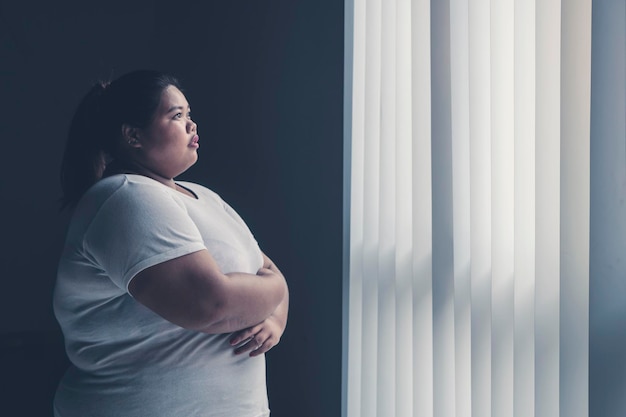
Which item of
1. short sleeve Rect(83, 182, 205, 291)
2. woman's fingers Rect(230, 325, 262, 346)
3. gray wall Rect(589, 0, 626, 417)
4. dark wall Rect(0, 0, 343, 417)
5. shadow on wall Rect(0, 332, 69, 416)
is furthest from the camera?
shadow on wall Rect(0, 332, 69, 416)

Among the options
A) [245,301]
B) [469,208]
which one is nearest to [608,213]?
[469,208]

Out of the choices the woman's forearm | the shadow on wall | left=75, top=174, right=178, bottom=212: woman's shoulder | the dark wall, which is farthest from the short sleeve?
the shadow on wall

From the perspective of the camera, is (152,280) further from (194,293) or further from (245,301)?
(245,301)

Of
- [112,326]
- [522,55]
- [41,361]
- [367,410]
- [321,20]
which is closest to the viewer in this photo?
[522,55]

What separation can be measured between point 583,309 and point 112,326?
0.84 meters

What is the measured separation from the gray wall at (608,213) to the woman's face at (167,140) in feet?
2.76

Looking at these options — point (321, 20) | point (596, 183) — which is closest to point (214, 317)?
point (596, 183)

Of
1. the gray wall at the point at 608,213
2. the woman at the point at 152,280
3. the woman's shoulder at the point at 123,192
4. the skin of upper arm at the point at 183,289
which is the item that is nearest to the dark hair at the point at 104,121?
the woman at the point at 152,280

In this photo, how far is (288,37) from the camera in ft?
6.95

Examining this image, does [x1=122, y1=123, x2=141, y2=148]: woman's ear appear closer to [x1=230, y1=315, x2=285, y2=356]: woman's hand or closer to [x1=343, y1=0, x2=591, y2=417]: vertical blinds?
[x1=230, y1=315, x2=285, y2=356]: woman's hand

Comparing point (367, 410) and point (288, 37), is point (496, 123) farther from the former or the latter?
point (288, 37)

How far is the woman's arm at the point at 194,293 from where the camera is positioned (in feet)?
3.33

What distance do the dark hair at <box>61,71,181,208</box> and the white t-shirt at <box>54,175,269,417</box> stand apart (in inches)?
8.4

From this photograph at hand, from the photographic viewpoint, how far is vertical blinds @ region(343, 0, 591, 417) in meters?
0.93
